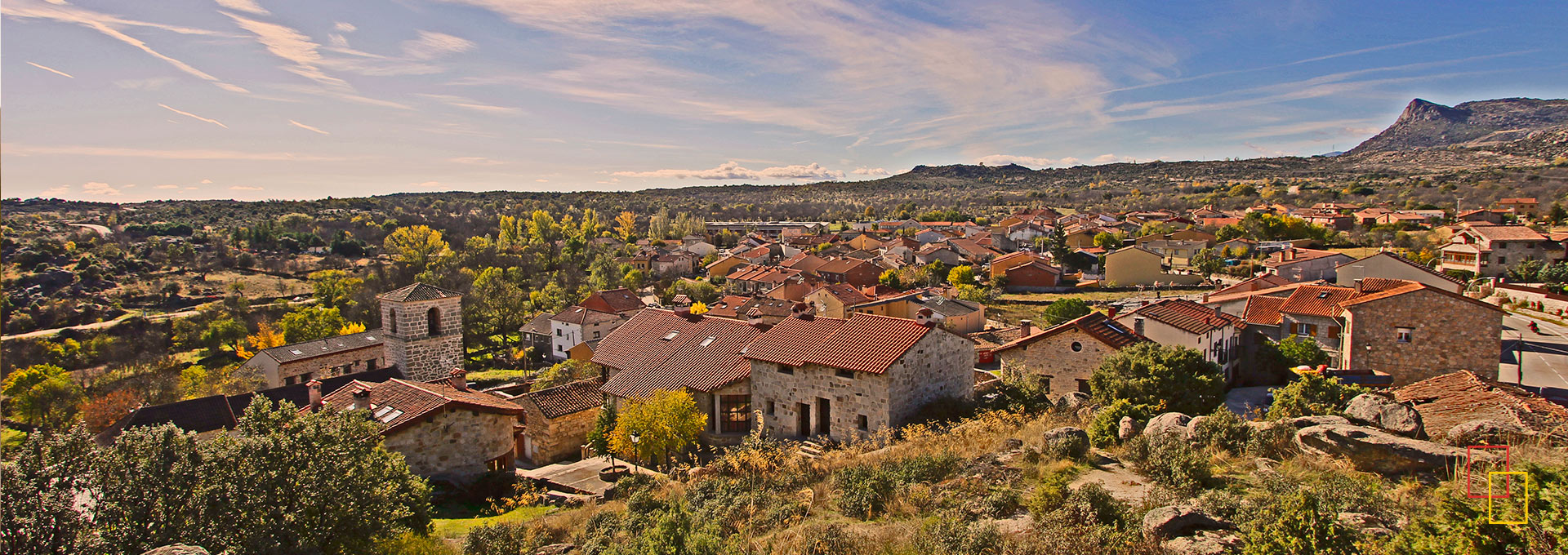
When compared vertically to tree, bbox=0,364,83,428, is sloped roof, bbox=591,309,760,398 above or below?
above

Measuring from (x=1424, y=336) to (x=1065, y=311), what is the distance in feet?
56.6

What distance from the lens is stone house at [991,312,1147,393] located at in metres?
21.3

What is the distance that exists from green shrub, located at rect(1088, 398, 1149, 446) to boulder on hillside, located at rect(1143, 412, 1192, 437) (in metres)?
0.49

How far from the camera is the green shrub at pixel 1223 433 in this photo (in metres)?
11.0

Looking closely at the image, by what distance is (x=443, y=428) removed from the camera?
17.2 metres

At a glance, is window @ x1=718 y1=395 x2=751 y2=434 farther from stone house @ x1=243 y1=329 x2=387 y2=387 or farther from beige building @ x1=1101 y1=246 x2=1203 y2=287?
beige building @ x1=1101 y1=246 x2=1203 y2=287

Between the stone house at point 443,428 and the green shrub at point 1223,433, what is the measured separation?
577 inches

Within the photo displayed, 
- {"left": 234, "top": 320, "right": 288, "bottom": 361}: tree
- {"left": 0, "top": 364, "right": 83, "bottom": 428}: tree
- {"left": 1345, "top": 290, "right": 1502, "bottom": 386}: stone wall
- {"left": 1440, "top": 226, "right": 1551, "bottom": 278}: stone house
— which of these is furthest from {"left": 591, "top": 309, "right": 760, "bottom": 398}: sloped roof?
{"left": 1440, "top": 226, "right": 1551, "bottom": 278}: stone house

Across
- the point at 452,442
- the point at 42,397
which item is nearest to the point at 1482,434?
the point at 452,442

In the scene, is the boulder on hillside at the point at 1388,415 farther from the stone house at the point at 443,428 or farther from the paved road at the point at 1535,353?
the stone house at the point at 443,428

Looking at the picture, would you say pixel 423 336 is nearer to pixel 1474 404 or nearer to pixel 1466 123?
pixel 1474 404

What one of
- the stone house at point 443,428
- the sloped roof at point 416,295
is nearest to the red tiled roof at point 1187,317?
the stone house at point 443,428

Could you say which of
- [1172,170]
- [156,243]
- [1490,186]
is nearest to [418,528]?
[156,243]

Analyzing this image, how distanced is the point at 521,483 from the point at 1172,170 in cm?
15352
